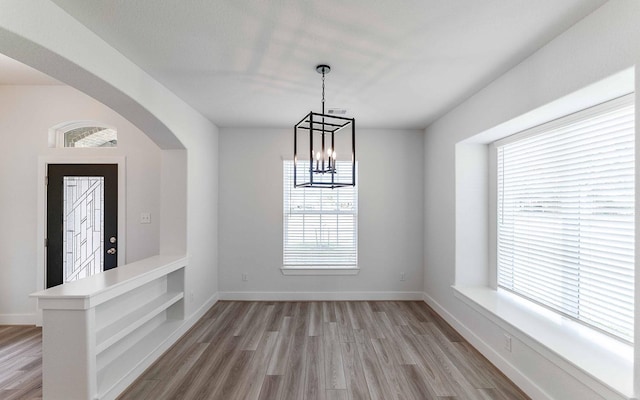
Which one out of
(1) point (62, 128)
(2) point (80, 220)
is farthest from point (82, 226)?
(1) point (62, 128)

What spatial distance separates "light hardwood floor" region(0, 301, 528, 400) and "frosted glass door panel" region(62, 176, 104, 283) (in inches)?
32.6

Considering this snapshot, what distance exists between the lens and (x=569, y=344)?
89.0 inches

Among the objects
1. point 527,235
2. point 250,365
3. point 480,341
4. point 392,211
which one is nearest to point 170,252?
point 250,365

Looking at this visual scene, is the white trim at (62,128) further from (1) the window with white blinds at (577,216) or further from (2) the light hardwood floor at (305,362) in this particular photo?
(1) the window with white blinds at (577,216)

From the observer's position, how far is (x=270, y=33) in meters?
2.20

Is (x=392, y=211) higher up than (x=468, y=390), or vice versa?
(x=392, y=211)

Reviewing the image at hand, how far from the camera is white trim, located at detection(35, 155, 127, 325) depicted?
13.1 feet

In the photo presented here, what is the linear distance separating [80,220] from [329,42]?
152 inches

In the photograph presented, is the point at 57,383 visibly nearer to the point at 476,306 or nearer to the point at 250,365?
the point at 250,365

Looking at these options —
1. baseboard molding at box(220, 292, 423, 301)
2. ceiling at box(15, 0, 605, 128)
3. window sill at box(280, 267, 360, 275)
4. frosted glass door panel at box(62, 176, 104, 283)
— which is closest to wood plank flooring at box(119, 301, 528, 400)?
baseboard molding at box(220, 292, 423, 301)

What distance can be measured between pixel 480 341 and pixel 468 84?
255 centimetres

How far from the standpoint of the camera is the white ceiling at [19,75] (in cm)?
338

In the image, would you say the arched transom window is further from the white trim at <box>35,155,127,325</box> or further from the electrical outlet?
the electrical outlet

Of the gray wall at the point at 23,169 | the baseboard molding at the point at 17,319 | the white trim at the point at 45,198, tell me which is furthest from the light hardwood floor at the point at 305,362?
the white trim at the point at 45,198
